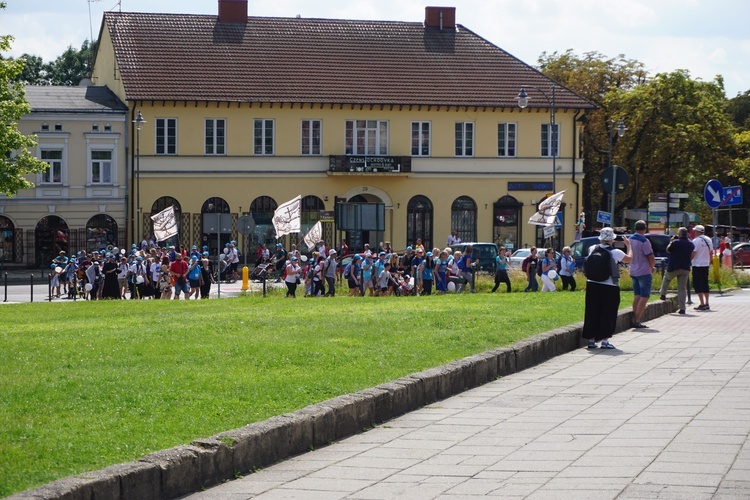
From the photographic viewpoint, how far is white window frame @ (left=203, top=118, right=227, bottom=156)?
61031 mm

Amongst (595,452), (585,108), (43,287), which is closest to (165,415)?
(595,452)

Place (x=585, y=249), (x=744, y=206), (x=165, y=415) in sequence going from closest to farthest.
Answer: (x=165, y=415) < (x=585, y=249) < (x=744, y=206)

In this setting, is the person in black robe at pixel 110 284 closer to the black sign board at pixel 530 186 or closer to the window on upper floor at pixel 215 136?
the window on upper floor at pixel 215 136

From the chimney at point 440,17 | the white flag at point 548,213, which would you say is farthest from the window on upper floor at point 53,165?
the white flag at point 548,213

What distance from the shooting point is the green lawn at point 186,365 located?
8570mm

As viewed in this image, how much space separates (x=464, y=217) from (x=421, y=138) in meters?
4.72

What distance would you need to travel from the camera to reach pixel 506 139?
6419cm

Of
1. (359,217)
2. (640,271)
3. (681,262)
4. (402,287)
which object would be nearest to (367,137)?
(359,217)

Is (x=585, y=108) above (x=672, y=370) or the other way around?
above

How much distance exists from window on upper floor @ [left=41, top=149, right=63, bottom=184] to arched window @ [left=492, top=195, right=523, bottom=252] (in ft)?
72.7

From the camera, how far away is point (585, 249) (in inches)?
1677

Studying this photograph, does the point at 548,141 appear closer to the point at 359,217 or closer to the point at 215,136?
the point at 215,136

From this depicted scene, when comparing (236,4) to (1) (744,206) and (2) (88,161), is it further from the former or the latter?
(1) (744,206)

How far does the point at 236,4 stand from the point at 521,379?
53381mm
